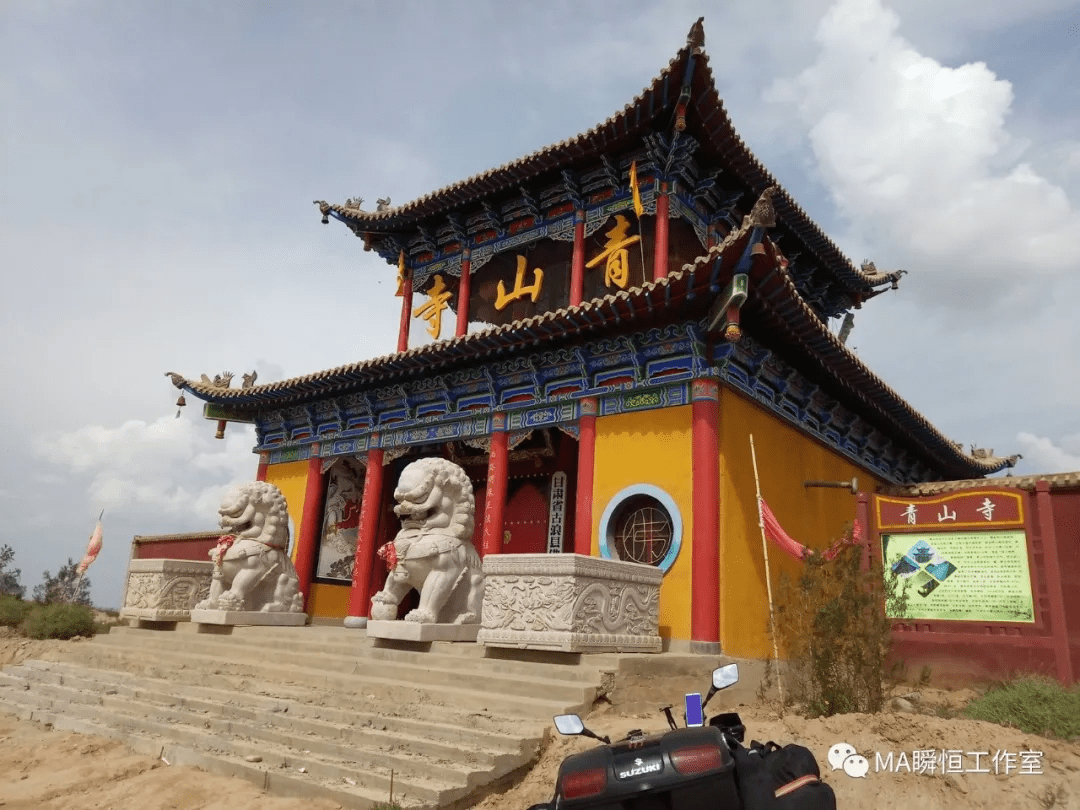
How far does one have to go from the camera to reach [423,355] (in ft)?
34.9

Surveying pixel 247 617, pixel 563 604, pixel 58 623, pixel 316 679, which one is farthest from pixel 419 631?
pixel 58 623

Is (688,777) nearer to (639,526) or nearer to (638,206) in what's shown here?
(639,526)

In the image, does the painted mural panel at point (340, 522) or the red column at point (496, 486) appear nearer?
the red column at point (496, 486)

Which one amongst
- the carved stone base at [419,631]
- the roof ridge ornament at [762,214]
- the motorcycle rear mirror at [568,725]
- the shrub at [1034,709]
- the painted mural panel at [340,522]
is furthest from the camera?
the painted mural panel at [340,522]

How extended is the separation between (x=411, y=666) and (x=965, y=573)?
6.31 m

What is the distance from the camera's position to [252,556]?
1059 cm

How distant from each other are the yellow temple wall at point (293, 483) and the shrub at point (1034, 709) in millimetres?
10124

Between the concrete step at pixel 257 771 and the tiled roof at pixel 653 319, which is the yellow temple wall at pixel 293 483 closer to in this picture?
the tiled roof at pixel 653 319

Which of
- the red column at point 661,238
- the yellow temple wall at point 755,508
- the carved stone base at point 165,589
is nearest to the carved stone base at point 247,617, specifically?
the carved stone base at point 165,589

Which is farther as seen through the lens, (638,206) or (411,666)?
(638,206)

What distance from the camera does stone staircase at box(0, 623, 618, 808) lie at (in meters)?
5.20

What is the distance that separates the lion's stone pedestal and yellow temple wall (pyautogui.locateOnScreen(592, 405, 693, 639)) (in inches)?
33.9

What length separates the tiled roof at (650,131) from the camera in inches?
390

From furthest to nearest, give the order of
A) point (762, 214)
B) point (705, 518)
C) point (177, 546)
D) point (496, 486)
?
point (177, 546)
point (496, 486)
point (705, 518)
point (762, 214)
